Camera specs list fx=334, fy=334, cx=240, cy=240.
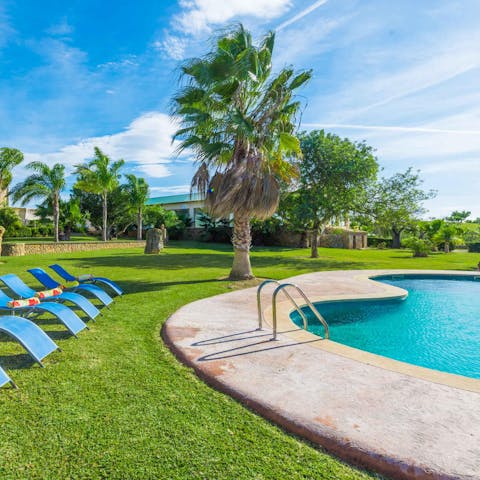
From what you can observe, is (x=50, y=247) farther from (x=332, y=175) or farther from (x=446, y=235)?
(x=446, y=235)

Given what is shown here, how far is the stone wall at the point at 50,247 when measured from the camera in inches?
806

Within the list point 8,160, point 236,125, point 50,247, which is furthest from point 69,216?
point 236,125

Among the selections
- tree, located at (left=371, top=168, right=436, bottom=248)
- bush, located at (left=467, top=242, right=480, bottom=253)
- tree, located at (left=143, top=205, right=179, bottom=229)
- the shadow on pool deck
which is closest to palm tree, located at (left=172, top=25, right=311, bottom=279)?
the shadow on pool deck

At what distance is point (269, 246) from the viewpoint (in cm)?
3562

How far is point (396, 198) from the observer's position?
23438 mm

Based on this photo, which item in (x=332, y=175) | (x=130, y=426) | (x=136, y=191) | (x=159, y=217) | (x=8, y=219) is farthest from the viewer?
(x=159, y=217)

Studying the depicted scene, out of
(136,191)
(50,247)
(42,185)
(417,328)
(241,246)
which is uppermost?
(136,191)

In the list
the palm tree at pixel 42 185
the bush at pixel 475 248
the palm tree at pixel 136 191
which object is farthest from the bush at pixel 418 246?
the palm tree at pixel 42 185

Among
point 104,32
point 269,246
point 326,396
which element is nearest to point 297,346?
point 326,396

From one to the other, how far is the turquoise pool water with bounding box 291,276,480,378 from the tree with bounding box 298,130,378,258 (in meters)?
10.1

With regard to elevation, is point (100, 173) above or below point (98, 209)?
above

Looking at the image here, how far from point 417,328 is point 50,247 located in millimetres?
23484

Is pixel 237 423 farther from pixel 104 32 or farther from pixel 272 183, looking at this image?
pixel 104 32

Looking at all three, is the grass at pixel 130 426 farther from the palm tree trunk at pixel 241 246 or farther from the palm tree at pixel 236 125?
the palm tree trunk at pixel 241 246
